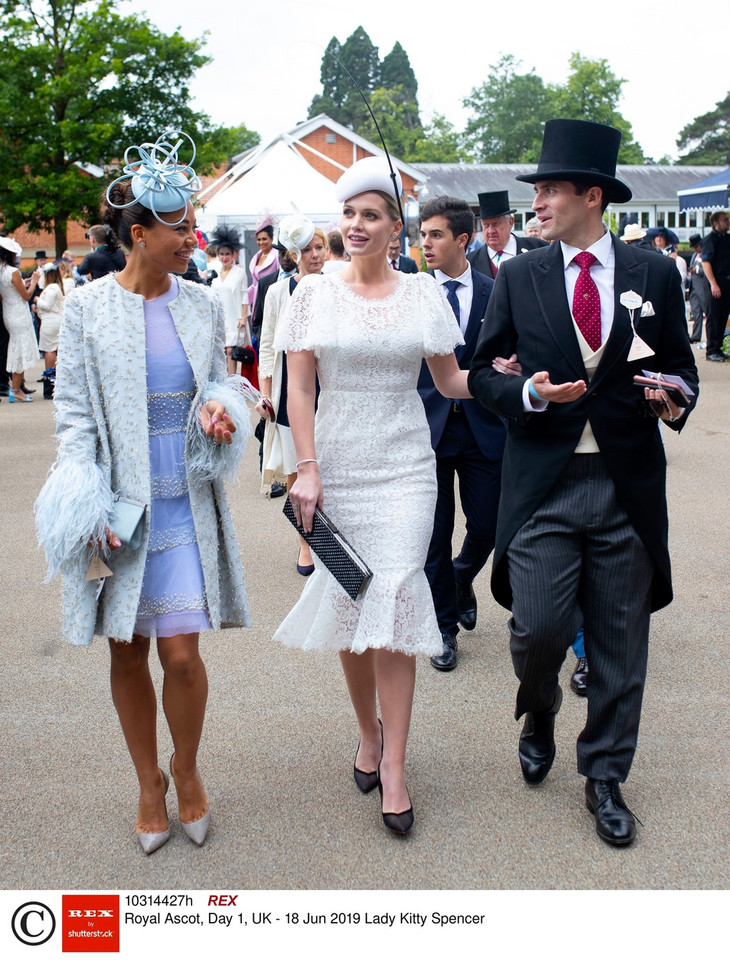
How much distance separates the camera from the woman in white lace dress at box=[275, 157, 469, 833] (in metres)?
3.65

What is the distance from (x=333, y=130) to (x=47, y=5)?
19.7 m

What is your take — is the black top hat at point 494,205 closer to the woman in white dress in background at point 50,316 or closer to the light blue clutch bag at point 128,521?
the light blue clutch bag at point 128,521

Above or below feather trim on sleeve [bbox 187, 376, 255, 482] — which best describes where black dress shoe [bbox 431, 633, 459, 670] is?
below

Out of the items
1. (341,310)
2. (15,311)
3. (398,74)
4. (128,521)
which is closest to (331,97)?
(398,74)

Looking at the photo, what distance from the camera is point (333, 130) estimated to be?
53.8m

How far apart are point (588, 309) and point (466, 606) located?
2.46 m

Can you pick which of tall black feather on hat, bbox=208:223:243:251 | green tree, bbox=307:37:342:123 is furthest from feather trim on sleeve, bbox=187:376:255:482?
green tree, bbox=307:37:342:123

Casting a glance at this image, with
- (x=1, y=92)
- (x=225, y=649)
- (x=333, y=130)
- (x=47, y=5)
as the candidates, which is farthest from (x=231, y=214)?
(x=333, y=130)

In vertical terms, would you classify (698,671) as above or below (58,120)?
below

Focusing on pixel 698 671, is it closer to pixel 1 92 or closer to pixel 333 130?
pixel 1 92

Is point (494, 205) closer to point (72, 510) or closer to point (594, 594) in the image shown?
point (594, 594)

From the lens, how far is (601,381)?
3.40 m

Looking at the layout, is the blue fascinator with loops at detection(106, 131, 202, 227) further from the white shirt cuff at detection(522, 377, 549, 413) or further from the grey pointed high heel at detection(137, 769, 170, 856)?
the grey pointed high heel at detection(137, 769, 170, 856)

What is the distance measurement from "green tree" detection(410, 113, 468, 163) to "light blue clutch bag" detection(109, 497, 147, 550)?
3544 inches
